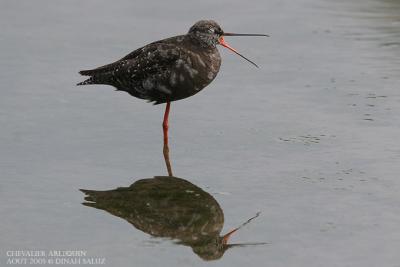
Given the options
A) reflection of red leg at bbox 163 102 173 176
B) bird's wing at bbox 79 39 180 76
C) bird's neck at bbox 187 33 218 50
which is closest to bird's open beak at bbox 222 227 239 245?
reflection of red leg at bbox 163 102 173 176

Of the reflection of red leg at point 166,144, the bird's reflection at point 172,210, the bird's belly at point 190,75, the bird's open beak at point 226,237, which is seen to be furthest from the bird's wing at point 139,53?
the bird's open beak at point 226,237

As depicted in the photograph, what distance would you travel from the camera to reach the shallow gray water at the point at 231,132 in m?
8.55

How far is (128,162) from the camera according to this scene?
416 inches

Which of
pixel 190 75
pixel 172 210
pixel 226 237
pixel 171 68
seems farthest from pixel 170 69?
pixel 226 237

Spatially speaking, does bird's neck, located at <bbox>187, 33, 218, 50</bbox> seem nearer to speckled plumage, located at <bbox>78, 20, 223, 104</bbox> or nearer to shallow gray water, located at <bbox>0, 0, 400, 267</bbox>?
speckled plumage, located at <bbox>78, 20, 223, 104</bbox>

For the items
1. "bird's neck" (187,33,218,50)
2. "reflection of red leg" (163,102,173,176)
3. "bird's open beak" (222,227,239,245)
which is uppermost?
"bird's neck" (187,33,218,50)

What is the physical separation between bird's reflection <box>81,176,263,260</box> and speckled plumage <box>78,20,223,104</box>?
5.28ft

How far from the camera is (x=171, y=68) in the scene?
11.4 metres

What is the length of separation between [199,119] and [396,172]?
9.30 ft

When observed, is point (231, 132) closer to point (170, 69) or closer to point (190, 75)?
point (190, 75)

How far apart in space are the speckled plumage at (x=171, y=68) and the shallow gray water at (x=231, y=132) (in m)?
0.49

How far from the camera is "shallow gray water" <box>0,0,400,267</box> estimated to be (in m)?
8.55

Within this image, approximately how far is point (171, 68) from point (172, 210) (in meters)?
2.61

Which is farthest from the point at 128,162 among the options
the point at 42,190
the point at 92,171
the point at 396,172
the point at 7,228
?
the point at 396,172
